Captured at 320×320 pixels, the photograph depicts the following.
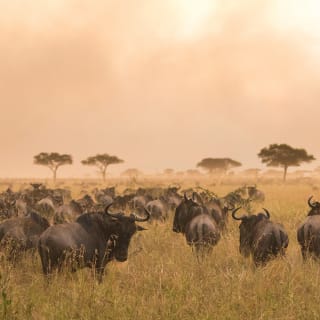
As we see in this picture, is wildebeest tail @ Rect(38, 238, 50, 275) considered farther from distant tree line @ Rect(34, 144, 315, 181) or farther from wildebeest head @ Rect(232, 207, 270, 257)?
distant tree line @ Rect(34, 144, 315, 181)

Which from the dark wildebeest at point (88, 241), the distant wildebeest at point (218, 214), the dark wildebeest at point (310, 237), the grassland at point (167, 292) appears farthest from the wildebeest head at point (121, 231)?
the distant wildebeest at point (218, 214)

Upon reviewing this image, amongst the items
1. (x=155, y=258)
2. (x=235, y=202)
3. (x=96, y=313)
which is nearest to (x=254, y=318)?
(x=96, y=313)

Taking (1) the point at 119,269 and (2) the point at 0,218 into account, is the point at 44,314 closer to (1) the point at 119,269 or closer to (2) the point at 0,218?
(1) the point at 119,269

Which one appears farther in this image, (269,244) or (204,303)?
(269,244)

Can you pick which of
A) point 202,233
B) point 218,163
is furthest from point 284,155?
point 202,233

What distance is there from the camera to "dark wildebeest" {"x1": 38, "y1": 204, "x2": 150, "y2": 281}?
303 inches

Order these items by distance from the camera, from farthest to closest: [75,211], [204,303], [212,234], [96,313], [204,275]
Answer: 1. [75,211]
2. [212,234]
3. [204,275]
4. [204,303]
5. [96,313]

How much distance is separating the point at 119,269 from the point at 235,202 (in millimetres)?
10464

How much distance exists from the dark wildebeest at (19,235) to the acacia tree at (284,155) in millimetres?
57726

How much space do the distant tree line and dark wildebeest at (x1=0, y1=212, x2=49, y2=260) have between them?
41.6 meters

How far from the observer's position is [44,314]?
673 centimetres

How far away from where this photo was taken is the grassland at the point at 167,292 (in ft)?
21.8

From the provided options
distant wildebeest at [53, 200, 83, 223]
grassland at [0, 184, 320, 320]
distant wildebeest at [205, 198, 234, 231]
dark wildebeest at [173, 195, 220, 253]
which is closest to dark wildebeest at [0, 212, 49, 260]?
grassland at [0, 184, 320, 320]

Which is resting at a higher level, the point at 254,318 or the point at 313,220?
the point at 313,220
